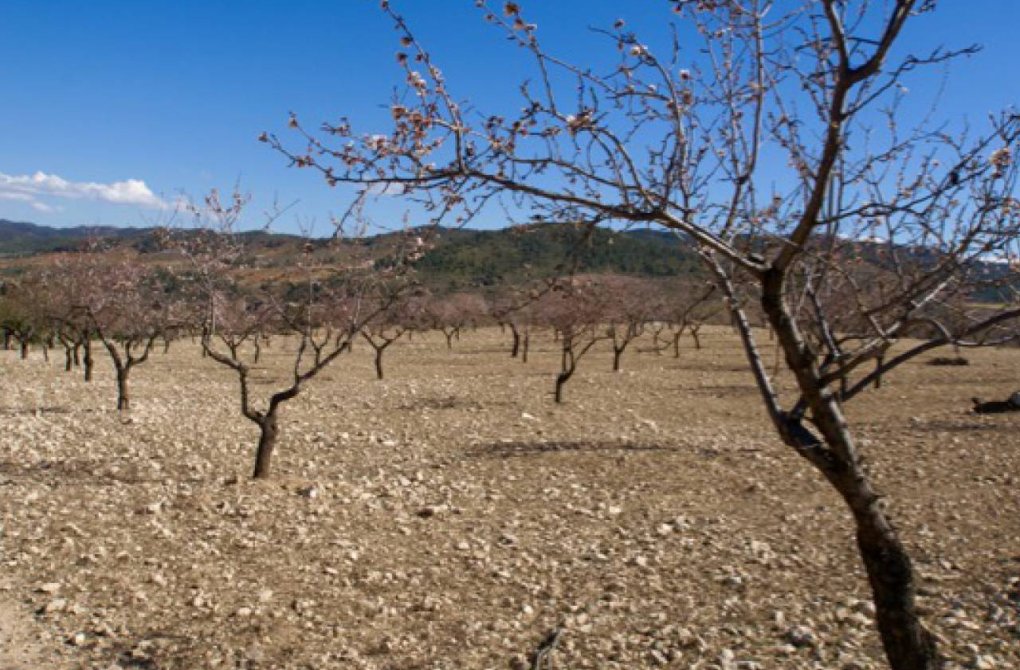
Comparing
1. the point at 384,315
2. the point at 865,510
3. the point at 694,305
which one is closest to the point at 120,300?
the point at 384,315

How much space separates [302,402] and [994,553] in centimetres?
1633

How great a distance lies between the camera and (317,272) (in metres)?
12.2

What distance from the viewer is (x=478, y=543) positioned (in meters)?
8.18

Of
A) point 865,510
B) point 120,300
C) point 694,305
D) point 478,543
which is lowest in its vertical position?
point 478,543

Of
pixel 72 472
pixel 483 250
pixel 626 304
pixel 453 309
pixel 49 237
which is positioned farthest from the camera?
pixel 49 237

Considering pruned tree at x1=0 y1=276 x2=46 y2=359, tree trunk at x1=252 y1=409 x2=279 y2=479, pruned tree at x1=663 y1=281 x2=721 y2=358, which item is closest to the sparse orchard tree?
pruned tree at x1=663 y1=281 x2=721 y2=358

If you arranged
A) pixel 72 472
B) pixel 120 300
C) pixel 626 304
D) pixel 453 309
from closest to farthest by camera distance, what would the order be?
pixel 72 472, pixel 120 300, pixel 626 304, pixel 453 309

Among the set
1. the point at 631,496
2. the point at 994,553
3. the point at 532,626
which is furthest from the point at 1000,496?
the point at 532,626

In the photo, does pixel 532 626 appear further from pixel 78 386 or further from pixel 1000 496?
pixel 78 386

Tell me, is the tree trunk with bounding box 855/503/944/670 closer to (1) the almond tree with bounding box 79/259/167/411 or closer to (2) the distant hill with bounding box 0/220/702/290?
(2) the distant hill with bounding box 0/220/702/290

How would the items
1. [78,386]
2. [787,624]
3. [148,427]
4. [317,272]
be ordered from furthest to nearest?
[78,386] → [148,427] → [317,272] → [787,624]

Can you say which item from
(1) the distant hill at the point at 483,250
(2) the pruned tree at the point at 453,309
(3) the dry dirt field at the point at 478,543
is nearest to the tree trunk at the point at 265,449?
(3) the dry dirt field at the point at 478,543

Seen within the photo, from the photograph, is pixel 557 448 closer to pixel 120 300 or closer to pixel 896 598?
pixel 896 598

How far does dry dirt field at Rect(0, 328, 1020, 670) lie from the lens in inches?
226
